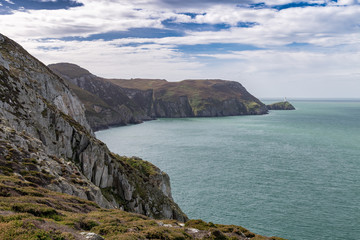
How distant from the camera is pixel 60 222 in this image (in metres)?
19.1

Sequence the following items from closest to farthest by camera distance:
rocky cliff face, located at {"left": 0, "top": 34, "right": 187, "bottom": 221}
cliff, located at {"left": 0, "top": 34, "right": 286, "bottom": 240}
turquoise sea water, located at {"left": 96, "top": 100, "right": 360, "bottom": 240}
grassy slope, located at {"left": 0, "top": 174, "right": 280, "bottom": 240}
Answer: grassy slope, located at {"left": 0, "top": 174, "right": 280, "bottom": 240}
cliff, located at {"left": 0, "top": 34, "right": 286, "bottom": 240}
rocky cliff face, located at {"left": 0, "top": 34, "right": 187, "bottom": 221}
turquoise sea water, located at {"left": 96, "top": 100, "right": 360, "bottom": 240}

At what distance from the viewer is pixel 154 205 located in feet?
174

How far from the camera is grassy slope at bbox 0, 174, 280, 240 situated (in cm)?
1541

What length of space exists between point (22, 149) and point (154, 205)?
28361mm

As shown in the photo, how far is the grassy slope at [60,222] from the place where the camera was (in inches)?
607

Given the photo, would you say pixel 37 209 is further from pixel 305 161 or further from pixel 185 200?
pixel 305 161

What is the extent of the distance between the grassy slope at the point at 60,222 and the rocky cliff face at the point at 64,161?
501cm

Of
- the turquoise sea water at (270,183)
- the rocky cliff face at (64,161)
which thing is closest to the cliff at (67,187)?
the rocky cliff face at (64,161)

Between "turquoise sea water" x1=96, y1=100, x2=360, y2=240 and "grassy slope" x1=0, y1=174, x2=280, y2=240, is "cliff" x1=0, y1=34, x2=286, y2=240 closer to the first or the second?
"grassy slope" x1=0, y1=174, x2=280, y2=240

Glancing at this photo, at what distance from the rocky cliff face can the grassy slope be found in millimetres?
5010

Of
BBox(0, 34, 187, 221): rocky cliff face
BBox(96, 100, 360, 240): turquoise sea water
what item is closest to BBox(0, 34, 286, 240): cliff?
BBox(0, 34, 187, 221): rocky cliff face

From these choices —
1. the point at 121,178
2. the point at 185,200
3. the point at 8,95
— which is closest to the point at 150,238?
the point at 121,178

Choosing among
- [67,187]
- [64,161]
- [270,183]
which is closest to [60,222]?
[67,187]

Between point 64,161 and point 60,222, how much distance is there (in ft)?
77.5
